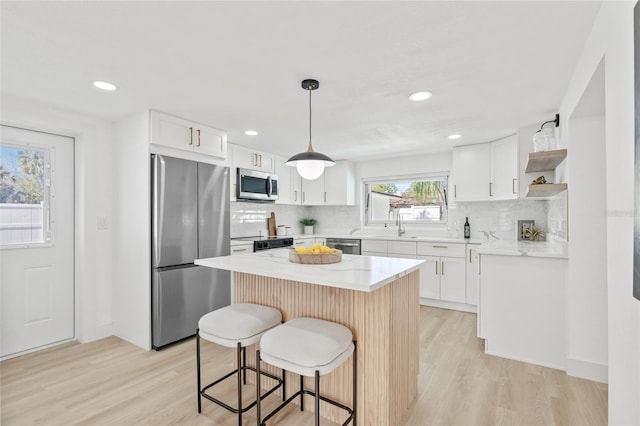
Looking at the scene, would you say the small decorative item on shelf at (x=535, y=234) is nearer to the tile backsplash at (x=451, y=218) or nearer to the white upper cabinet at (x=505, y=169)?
the tile backsplash at (x=451, y=218)

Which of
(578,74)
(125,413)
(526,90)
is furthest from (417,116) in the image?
(125,413)

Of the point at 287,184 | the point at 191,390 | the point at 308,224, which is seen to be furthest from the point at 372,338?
the point at 308,224

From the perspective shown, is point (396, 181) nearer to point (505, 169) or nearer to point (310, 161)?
point (505, 169)

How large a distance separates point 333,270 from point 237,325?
2.09 feet

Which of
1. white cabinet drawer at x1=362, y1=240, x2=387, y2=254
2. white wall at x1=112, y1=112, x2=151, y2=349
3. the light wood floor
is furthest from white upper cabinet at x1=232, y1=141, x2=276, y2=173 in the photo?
the light wood floor

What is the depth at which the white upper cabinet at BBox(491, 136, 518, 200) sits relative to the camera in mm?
3721

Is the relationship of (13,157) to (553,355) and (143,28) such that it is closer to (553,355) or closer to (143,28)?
(143,28)

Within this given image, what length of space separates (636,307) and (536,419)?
4.06 ft

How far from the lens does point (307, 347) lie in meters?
1.55

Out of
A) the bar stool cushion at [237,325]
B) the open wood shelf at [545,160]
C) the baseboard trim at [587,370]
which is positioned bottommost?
the baseboard trim at [587,370]

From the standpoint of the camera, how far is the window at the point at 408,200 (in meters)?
4.96

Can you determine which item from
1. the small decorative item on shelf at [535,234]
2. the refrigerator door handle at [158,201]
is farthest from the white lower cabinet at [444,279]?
the refrigerator door handle at [158,201]

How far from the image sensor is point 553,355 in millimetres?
2535

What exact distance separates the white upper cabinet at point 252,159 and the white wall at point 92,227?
1.45m
